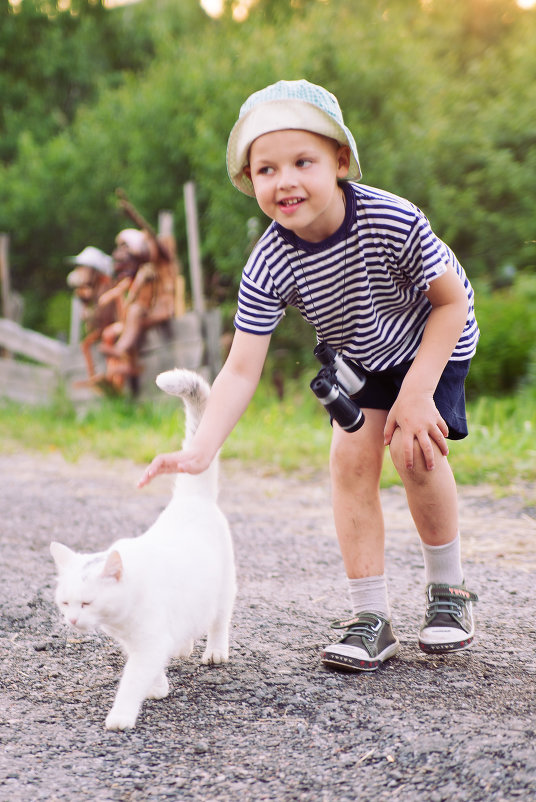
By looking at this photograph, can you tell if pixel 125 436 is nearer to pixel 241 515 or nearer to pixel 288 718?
pixel 241 515

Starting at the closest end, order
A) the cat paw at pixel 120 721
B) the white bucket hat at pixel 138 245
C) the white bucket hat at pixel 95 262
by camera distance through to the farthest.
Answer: the cat paw at pixel 120 721 → the white bucket hat at pixel 138 245 → the white bucket hat at pixel 95 262

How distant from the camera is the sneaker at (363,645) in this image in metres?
1.92

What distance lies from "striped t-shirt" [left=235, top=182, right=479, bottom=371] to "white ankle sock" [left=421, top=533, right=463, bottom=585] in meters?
0.48

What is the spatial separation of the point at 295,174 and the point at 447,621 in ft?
3.71

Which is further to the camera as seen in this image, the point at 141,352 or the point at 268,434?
the point at 141,352

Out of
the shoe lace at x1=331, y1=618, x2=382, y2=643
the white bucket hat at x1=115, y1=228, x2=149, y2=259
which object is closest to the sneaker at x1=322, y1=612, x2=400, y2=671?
the shoe lace at x1=331, y1=618, x2=382, y2=643

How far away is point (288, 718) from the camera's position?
1682 mm

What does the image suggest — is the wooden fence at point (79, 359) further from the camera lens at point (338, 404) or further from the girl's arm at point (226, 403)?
the camera lens at point (338, 404)

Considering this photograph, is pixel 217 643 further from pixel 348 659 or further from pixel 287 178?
pixel 287 178

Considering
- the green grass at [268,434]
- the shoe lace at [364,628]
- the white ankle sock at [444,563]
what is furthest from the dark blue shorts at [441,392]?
the green grass at [268,434]

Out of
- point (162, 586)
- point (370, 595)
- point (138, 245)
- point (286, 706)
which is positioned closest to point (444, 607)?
point (370, 595)

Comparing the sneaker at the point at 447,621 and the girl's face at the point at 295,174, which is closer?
the girl's face at the point at 295,174

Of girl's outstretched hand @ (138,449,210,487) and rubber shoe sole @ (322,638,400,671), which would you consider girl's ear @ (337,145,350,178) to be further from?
rubber shoe sole @ (322,638,400,671)

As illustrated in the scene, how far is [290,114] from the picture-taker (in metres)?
1.78
